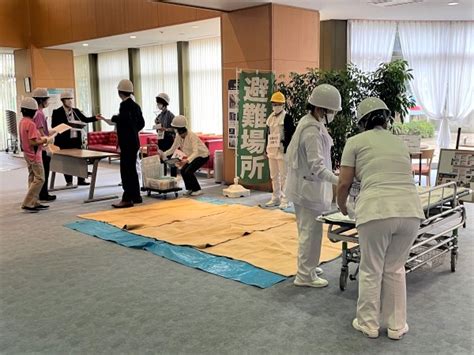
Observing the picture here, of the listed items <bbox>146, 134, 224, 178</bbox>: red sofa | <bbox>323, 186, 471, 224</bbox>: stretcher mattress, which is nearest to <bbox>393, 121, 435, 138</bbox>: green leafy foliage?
<bbox>146, 134, 224, 178</bbox>: red sofa

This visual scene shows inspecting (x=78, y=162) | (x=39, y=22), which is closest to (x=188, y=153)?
(x=78, y=162)

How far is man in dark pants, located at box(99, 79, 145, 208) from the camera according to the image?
644cm

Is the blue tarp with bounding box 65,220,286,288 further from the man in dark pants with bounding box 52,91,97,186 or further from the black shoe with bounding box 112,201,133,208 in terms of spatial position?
the man in dark pants with bounding box 52,91,97,186

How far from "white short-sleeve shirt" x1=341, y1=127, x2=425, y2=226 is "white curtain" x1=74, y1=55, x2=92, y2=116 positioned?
42.3 feet

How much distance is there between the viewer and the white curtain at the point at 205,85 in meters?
11.0

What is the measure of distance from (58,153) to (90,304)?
4540 millimetres

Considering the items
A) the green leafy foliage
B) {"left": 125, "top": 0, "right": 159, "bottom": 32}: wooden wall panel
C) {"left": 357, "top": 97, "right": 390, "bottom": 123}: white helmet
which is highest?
{"left": 125, "top": 0, "right": 159, "bottom": 32}: wooden wall panel

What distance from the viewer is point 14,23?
12.7 m

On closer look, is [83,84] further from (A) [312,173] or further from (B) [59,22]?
(A) [312,173]

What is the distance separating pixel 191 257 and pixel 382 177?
87.0 inches

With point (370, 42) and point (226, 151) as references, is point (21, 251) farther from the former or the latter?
point (370, 42)

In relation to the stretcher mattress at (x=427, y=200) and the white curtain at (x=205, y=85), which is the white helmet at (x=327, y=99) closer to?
the stretcher mattress at (x=427, y=200)

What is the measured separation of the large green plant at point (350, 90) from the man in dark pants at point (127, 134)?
2077 mm

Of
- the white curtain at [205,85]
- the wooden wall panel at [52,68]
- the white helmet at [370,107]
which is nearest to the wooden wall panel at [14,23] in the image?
the wooden wall panel at [52,68]
